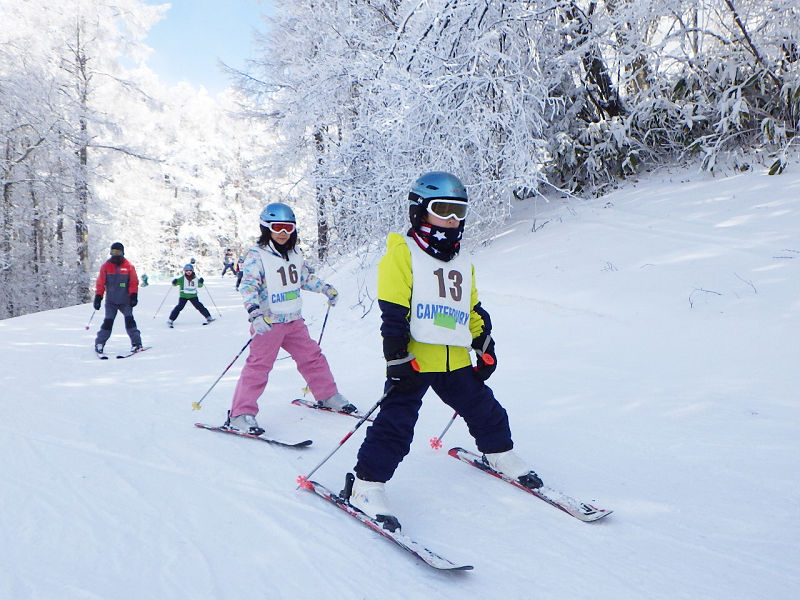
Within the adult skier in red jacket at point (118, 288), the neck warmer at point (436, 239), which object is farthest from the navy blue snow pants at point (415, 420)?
the adult skier in red jacket at point (118, 288)

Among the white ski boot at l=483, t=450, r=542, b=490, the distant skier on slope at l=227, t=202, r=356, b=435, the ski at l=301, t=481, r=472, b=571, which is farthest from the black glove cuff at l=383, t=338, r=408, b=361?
the distant skier on slope at l=227, t=202, r=356, b=435

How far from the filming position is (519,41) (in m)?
7.29

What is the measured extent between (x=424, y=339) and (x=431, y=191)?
79cm

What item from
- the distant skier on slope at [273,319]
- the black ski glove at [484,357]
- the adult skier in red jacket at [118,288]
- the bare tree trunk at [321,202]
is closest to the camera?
the black ski glove at [484,357]

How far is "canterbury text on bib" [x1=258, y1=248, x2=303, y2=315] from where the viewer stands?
421cm

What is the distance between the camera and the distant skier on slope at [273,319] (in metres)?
4.07

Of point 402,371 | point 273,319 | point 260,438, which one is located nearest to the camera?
point 402,371

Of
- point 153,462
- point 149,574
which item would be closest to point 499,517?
point 149,574

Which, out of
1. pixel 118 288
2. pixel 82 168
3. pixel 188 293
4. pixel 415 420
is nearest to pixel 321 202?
pixel 188 293

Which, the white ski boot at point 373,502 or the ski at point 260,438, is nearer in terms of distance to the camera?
the white ski boot at point 373,502

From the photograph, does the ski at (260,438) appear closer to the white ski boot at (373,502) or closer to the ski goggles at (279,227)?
the white ski boot at (373,502)

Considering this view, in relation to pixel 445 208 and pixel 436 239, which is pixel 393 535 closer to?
pixel 436 239

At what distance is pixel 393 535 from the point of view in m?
2.40

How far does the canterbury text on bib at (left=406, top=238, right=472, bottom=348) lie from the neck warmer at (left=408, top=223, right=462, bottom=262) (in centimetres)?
3
